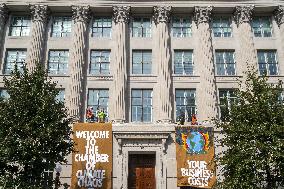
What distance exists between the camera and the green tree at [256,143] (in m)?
23.7

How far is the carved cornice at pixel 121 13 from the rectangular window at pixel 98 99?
7700 millimetres

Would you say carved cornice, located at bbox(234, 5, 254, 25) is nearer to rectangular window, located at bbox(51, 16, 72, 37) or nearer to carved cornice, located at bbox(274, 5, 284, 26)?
carved cornice, located at bbox(274, 5, 284, 26)

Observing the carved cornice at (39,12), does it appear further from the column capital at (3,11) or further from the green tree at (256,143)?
the green tree at (256,143)

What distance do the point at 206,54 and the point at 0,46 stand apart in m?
20.3

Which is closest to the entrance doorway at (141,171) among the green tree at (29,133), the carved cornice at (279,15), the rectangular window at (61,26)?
the green tree at (29,133)

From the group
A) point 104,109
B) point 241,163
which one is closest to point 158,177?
point 104,109

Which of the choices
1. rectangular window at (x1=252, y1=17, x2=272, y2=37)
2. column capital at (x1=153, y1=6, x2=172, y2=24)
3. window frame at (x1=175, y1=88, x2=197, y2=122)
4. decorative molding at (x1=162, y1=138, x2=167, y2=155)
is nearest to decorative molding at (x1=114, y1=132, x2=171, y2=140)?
decorative molding at (x1=162, y1=138, x2=167, y2=155)

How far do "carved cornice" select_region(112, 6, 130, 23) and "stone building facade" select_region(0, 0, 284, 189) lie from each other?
0.07 ft

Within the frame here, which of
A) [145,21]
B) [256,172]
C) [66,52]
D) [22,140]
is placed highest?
[145,21]

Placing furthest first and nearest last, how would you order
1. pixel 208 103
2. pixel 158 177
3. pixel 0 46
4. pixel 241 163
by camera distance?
1. pixel 0 46
2. pixel 208 103
3. pixel 158 177
4. pixel 241 163

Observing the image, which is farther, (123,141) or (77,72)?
(77,72)

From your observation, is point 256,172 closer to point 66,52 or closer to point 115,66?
point 115,66

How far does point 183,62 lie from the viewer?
38.4m

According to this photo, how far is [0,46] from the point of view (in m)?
38.3
